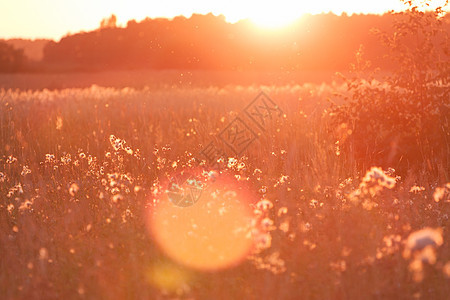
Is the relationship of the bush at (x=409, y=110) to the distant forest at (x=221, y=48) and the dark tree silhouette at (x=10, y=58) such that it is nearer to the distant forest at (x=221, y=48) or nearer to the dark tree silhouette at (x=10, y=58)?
the distant forest at (x=221, y=48)

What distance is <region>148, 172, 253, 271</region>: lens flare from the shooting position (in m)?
3.75

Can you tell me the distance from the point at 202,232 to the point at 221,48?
1337 inches

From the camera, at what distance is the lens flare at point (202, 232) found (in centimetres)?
375

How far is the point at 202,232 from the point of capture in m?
4.11

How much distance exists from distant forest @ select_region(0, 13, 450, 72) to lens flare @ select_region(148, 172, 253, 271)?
102 feet

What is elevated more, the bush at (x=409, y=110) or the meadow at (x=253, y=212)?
the bush at (x=409, y=110)

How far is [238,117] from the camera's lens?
32.3 feet

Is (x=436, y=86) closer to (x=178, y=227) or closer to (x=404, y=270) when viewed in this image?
(x=404, y=270)

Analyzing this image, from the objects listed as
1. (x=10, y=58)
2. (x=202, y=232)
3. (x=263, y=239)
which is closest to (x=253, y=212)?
(x=202, y=232)

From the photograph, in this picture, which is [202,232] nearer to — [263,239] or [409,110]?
[263,239]

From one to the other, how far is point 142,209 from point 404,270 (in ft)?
7.50

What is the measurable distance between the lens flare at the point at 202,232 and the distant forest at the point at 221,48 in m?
30.9

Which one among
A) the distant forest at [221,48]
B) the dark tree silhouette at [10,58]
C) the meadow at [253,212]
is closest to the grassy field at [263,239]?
the meadow at [253,212]

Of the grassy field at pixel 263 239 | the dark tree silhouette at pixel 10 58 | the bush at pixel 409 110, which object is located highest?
the dark tree silhouette at pixel 10 58
